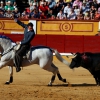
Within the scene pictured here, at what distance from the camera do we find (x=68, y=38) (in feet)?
56.8

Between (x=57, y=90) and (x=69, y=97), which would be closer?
(x=69, y=97)

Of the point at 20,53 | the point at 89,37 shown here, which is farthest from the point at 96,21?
the point at 20,53

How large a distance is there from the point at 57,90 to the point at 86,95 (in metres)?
0.84

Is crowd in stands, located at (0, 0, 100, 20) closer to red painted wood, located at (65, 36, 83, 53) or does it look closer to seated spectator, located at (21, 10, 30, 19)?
seated spectator, located at (21, 10, 30, 19)

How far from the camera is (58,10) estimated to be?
60.2 feet

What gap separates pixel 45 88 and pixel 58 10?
909 centimetres

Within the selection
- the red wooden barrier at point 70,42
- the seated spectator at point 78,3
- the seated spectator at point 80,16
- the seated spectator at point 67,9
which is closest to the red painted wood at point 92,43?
the red wooden barrier at point 70,42

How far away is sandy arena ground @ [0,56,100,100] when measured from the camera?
846 centimetres

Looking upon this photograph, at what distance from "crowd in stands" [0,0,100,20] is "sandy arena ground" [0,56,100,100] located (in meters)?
5.43

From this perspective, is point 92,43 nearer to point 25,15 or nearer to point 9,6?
point 25,15

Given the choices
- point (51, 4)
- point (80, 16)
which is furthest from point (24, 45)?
point (51, 4)

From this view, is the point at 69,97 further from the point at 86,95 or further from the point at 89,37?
the point at 89,37

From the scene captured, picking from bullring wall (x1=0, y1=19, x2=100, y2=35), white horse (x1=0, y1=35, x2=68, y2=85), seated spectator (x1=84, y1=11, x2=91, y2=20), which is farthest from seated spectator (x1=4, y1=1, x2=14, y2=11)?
white horse (x1=0, y1=35, x2=68, y2=85)

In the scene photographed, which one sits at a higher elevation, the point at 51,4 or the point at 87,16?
the point at 51,4
